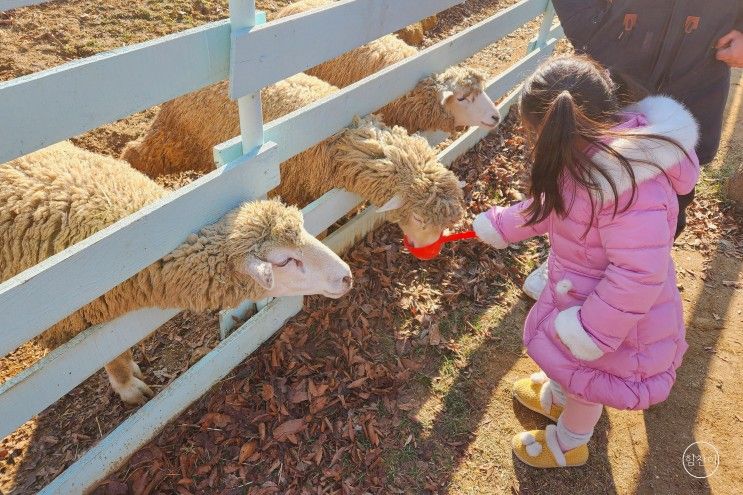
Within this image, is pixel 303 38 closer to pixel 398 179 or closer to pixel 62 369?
pixel 398 179

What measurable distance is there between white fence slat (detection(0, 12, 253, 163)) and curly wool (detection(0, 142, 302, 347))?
0.68 meters

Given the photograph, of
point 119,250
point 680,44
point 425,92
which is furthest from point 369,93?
point 119,250

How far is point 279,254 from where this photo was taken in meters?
2.51

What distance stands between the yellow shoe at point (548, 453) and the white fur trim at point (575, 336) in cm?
78

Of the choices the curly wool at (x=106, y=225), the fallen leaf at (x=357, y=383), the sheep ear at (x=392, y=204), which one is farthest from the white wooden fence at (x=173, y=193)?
the fallen leaf at (x=357, y=383)

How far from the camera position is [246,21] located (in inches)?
83.2

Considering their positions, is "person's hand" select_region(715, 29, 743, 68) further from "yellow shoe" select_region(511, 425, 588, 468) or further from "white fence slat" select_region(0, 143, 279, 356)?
"white fence slat" select_region(0, 143, 279, 356)

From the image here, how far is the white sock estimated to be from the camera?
272 cm

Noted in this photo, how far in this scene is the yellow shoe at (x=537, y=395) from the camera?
9.86ft

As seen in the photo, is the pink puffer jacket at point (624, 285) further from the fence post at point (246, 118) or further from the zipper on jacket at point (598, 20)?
the fence post at point (246, 118)

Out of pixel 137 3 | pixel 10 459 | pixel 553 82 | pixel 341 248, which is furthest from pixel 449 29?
pixel 10 459

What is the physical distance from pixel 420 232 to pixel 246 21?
1.83 meters

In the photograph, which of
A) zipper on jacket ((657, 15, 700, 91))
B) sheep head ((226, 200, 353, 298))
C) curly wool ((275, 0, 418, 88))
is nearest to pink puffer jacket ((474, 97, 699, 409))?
zipper on jacket ((657, 15, 700, 91))

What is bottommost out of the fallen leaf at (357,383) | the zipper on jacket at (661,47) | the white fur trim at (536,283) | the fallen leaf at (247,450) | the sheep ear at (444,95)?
the fallen leaf at (247,450)
